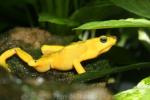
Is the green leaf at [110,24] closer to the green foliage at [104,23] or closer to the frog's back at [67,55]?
the green foliage at [104,23]

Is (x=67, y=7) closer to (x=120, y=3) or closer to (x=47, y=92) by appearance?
(x=120, y=3)

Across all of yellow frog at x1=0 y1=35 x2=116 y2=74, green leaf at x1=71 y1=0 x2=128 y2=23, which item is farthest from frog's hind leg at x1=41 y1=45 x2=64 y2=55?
green leaf at x1=71 y1=0 x2=128 y2=23

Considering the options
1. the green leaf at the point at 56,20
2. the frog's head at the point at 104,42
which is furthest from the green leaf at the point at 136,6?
the green leaf at the point at 56,20

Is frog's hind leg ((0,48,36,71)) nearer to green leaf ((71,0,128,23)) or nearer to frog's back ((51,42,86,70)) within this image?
frog's back ((51,42,86,70))

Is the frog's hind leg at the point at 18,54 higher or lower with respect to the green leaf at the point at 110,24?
lower

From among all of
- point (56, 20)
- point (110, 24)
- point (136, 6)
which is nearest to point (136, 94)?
point (110, 24)

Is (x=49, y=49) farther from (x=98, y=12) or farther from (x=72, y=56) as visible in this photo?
(x=98, y=12)

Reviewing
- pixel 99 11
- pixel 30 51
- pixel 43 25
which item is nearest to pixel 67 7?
pixel 43 25
